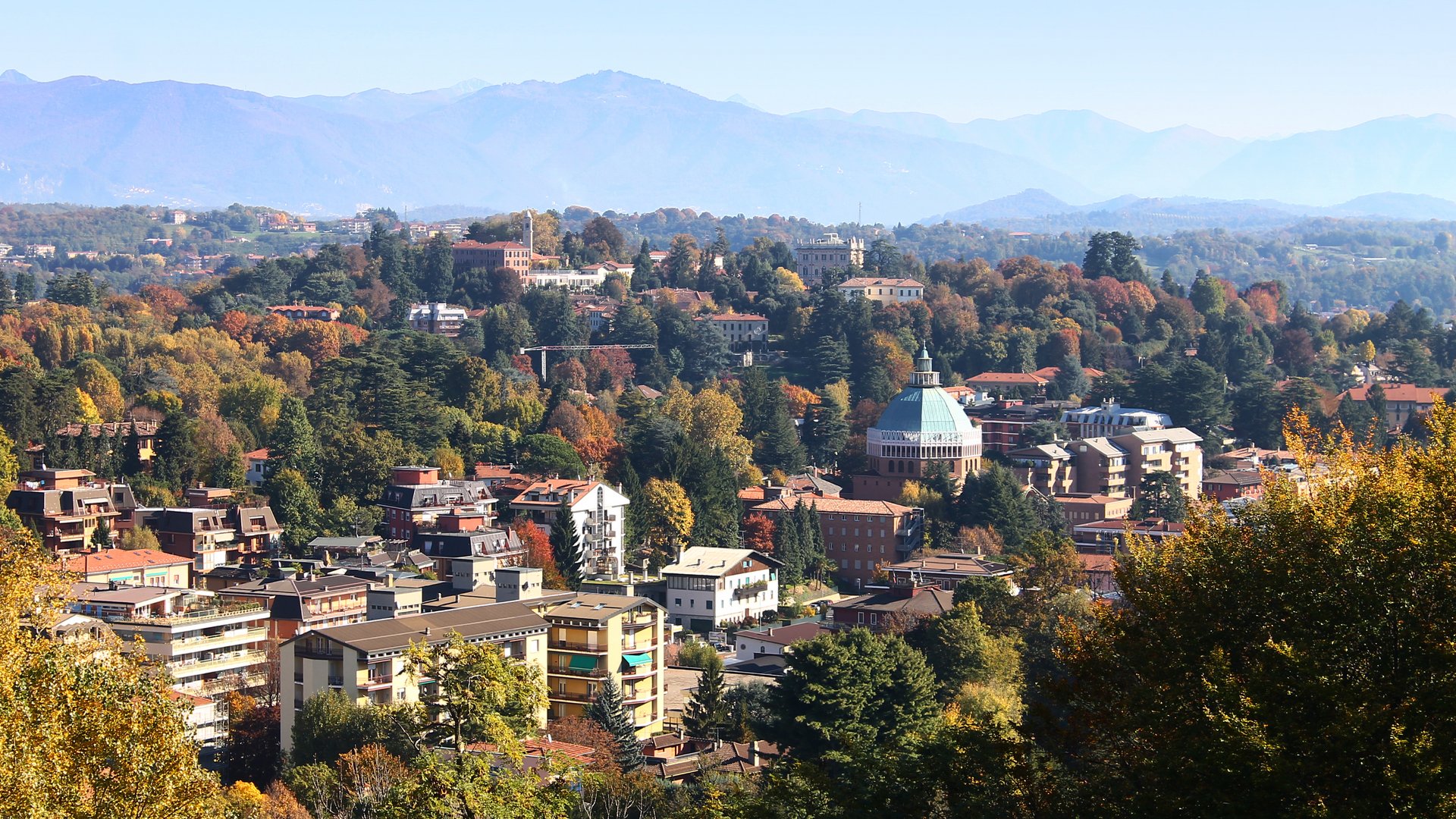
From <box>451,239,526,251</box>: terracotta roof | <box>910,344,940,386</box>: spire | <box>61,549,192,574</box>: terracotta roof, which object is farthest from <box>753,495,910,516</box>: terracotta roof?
<box>451,239,526,251</box>: terracotta roof

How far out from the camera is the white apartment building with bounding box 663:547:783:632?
4712cm

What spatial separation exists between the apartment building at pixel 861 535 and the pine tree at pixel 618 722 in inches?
835

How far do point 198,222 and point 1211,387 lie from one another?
139 meters

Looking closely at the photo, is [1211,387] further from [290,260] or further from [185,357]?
[290,260]

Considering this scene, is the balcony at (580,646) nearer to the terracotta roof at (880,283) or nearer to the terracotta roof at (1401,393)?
the terracotta roof at (1401,393)

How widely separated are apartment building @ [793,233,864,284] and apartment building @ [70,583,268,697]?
63.9 metres

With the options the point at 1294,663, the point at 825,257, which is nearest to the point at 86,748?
the point at 1294,663

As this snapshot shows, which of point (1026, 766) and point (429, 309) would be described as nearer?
point (1026, 766)

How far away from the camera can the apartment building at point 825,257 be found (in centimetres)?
10169

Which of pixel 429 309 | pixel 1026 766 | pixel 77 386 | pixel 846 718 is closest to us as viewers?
pixel 1026 766

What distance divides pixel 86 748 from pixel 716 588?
3211cm

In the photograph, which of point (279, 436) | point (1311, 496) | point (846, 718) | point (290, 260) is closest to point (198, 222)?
point (290, 260)

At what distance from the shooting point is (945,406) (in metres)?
64.0

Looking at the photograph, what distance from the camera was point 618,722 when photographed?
1284 inches
